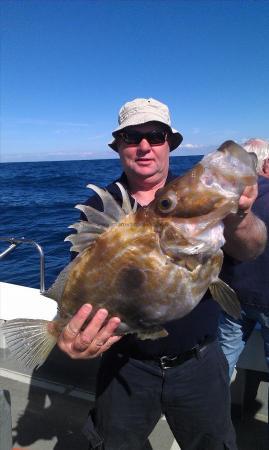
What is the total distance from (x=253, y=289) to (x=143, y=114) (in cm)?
177

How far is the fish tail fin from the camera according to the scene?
2.30 m

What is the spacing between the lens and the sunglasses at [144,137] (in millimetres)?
2768

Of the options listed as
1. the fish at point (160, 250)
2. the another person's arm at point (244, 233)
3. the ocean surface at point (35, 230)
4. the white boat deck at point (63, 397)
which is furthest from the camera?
the ocean surface at point (35, 230)

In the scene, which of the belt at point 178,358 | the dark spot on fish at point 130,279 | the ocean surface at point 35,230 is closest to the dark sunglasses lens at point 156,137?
the dark spot on fish at point 130,279

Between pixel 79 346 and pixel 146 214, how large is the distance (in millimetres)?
856

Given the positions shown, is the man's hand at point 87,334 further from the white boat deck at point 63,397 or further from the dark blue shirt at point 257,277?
the white boat deck at point 63,397

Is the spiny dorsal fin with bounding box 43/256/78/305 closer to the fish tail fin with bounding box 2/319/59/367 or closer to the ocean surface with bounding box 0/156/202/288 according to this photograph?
the fish tail fin with bounding box 2/319/59/367

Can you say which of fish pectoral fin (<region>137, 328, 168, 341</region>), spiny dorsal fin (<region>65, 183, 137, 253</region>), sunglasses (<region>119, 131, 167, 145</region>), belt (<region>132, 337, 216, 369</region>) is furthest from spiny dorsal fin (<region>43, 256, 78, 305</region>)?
sunglasses (<region>119, 131, 167, 145</region>)

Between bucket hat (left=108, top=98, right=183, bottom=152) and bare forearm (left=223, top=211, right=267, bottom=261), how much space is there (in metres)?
1.12

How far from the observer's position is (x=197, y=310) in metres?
2.54

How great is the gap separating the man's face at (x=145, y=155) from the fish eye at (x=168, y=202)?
3.11ft

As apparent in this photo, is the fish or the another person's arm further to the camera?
the another person's arm

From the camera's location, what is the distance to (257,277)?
3273 millimetres

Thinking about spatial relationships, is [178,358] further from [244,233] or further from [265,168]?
[265,168]
